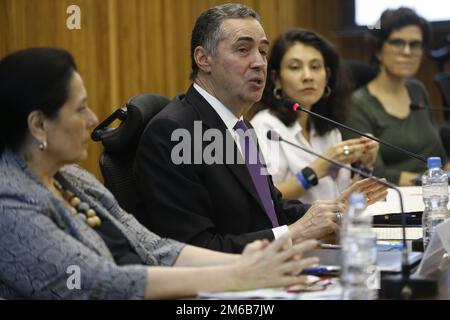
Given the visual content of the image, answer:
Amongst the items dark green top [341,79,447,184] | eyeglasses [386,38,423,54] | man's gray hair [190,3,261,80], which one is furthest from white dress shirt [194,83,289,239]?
eyeglasses [386,38,423,54]

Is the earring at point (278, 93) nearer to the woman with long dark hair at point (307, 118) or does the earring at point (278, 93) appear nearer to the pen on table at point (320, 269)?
the woman with long dark hair at point (307, 118)

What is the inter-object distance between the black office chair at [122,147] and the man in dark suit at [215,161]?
2.6 inches

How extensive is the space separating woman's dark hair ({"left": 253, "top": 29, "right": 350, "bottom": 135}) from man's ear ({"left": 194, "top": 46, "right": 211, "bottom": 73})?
3.44 ft

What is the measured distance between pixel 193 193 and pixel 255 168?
34 cm

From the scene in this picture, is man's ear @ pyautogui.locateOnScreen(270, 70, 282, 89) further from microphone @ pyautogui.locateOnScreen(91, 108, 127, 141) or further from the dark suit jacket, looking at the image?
microphone @ pyautogui.locateOnScreen(91, 108, 127, 141)

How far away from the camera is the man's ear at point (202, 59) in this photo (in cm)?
260

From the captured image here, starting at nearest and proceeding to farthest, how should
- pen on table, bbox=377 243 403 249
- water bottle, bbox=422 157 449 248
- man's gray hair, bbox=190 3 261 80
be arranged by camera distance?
pen on table, bbox=377 243 403 249, water bottle, bbox=422 157 449 248, man's gray hair, bbox=190 3 261 80

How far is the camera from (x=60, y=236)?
163 cm

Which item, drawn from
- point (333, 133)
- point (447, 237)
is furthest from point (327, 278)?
point (333, 133)

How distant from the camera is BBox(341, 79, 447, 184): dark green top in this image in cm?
413

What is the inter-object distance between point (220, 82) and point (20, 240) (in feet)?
3.67

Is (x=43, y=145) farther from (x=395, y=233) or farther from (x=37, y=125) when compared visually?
(x=395, y=233)

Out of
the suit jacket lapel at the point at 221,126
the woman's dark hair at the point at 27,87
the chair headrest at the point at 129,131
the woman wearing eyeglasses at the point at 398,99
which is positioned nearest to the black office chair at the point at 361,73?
the woman wearing eyeglasses at the point at 398,99
